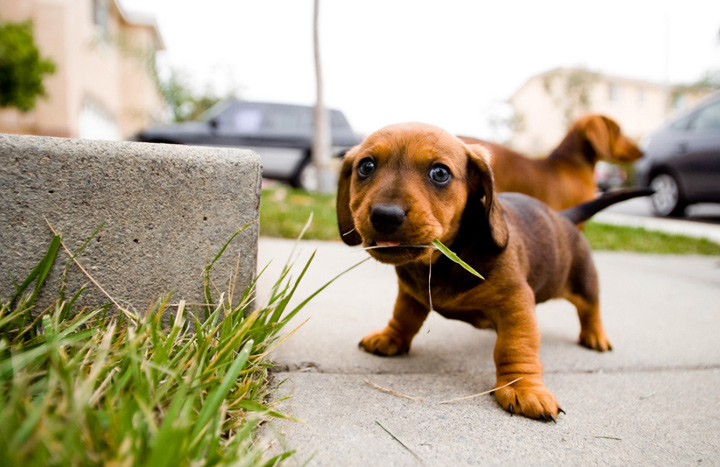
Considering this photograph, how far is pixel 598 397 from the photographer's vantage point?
78.7 inches

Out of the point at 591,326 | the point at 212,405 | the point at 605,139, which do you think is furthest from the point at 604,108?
the point at 212,405

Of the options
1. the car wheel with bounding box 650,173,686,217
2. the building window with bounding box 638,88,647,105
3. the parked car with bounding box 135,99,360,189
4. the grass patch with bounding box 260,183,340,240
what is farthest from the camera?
the building window with bounding box 638,88,647,105

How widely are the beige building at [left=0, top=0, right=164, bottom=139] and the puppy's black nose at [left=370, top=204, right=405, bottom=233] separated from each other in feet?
47.9

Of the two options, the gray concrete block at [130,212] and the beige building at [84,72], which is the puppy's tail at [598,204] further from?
the beige building at [84,72]

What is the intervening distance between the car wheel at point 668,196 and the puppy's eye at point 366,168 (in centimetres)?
935

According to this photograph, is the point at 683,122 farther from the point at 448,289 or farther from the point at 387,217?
the point at 387,217

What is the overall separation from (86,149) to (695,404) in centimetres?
244

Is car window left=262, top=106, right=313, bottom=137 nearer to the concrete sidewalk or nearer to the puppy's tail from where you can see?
the concrete sidewalk

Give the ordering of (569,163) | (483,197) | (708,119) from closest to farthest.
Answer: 1. (483,197)
2. (569,163)
3. (708,119)

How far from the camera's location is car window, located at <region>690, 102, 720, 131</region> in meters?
8.79

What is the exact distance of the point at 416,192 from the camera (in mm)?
1855

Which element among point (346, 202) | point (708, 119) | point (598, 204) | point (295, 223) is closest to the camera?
point (346, 202)

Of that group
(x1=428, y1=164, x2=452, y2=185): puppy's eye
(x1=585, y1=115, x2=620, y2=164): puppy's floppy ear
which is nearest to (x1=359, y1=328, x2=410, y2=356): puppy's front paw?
(x1=428, y1=164, x2=452, y2=185): puppy's eye

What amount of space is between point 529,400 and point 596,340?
1.03 m
